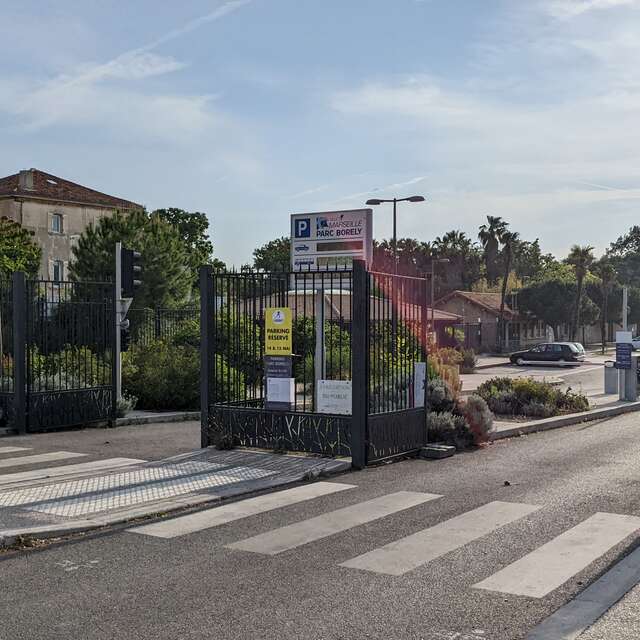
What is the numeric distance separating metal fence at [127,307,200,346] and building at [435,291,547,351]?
144 ft

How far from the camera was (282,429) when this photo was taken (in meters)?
12.1

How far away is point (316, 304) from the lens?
13438 millimetres

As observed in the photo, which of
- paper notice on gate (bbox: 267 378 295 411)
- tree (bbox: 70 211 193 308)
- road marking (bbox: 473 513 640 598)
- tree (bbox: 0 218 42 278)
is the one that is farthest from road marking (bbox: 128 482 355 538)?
tree (bbox: 0 218 42 278)

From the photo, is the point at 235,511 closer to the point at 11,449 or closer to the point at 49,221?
the point at 11,449

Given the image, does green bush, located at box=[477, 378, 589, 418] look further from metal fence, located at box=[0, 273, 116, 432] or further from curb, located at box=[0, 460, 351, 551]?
curb, located at box=[0, 460, 351, 551]

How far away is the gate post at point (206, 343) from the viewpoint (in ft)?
40.6

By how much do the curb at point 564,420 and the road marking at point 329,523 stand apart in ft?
19.6

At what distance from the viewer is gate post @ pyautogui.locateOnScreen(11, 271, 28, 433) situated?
1514 centimetres

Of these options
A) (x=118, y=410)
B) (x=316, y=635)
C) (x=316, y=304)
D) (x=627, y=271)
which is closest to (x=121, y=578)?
(x=316, y=635)

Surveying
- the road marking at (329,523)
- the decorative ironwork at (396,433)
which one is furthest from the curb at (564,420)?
the road marking at (329,523)

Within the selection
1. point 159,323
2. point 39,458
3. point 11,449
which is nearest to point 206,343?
point 39,458

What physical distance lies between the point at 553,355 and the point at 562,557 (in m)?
45.7

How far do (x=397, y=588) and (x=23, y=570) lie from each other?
291cm

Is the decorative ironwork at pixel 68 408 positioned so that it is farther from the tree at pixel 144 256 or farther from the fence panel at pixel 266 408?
the tree at pixel 144 256
